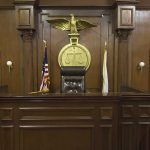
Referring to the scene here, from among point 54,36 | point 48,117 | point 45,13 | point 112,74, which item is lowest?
point 48,117

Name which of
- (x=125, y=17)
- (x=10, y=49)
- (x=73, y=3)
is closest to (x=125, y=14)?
(x=125, y=17)

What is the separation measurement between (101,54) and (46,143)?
2.67 meters

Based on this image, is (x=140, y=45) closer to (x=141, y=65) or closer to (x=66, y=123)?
(x=141, y=65)

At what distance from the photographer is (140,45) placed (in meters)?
5.43

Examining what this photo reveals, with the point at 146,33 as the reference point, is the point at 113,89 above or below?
below

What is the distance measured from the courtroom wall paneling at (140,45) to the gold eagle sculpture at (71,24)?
904 mm

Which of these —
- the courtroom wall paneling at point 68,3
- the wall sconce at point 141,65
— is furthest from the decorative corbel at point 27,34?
the wall sconce at point 141,65

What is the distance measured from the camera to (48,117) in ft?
10.6

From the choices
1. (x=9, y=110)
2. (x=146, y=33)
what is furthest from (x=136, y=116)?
(x=146, y=33)

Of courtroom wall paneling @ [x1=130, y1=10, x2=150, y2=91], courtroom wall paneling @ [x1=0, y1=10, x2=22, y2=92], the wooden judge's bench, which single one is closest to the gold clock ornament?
courtroom wall paneling @ [x1=0, y1=10, x2=22, y2=92]

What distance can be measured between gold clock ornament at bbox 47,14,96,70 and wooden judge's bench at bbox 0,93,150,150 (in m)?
2.18

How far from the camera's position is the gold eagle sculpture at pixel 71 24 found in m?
5.23

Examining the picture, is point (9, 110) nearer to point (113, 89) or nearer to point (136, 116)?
point (136, 116)

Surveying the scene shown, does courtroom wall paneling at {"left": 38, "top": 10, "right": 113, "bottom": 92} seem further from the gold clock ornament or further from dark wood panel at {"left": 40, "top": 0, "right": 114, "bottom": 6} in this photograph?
dark wood panel at {"left": 40, "top": 0, "right": 114, "bottom": 6}
